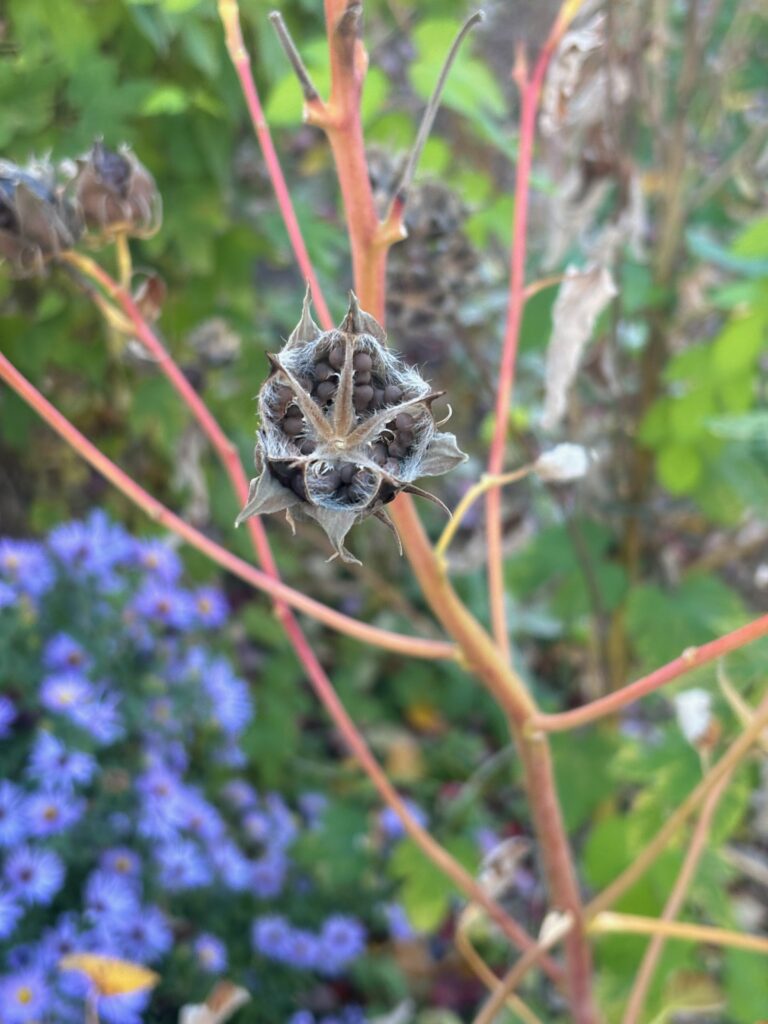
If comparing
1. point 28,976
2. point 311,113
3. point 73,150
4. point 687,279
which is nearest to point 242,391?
point 73,150

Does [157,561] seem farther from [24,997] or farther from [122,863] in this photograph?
[24,997]

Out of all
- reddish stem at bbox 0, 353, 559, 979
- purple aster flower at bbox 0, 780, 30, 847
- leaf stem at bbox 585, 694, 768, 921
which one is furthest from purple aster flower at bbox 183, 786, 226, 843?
leaf stem at bbox 585, 694, 768, 921

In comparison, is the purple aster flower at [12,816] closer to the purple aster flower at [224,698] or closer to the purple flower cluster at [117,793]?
the purple flower cluster at [117,793]

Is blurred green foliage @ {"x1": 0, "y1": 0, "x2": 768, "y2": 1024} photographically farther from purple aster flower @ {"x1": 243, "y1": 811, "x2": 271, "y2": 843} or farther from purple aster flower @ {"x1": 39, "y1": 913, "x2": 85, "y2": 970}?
purple aster flower @ {"x1": 39, "y1": 913, "x2": 85, "y2": 970}

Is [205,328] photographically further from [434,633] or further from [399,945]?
[399,945]

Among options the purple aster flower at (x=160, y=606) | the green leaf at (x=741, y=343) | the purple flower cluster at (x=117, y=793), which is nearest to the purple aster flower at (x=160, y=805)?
the purple flower cluster at (x=117, y=793)

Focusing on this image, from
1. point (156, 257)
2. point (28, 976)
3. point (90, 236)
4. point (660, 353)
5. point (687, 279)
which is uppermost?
point (156, 257)
